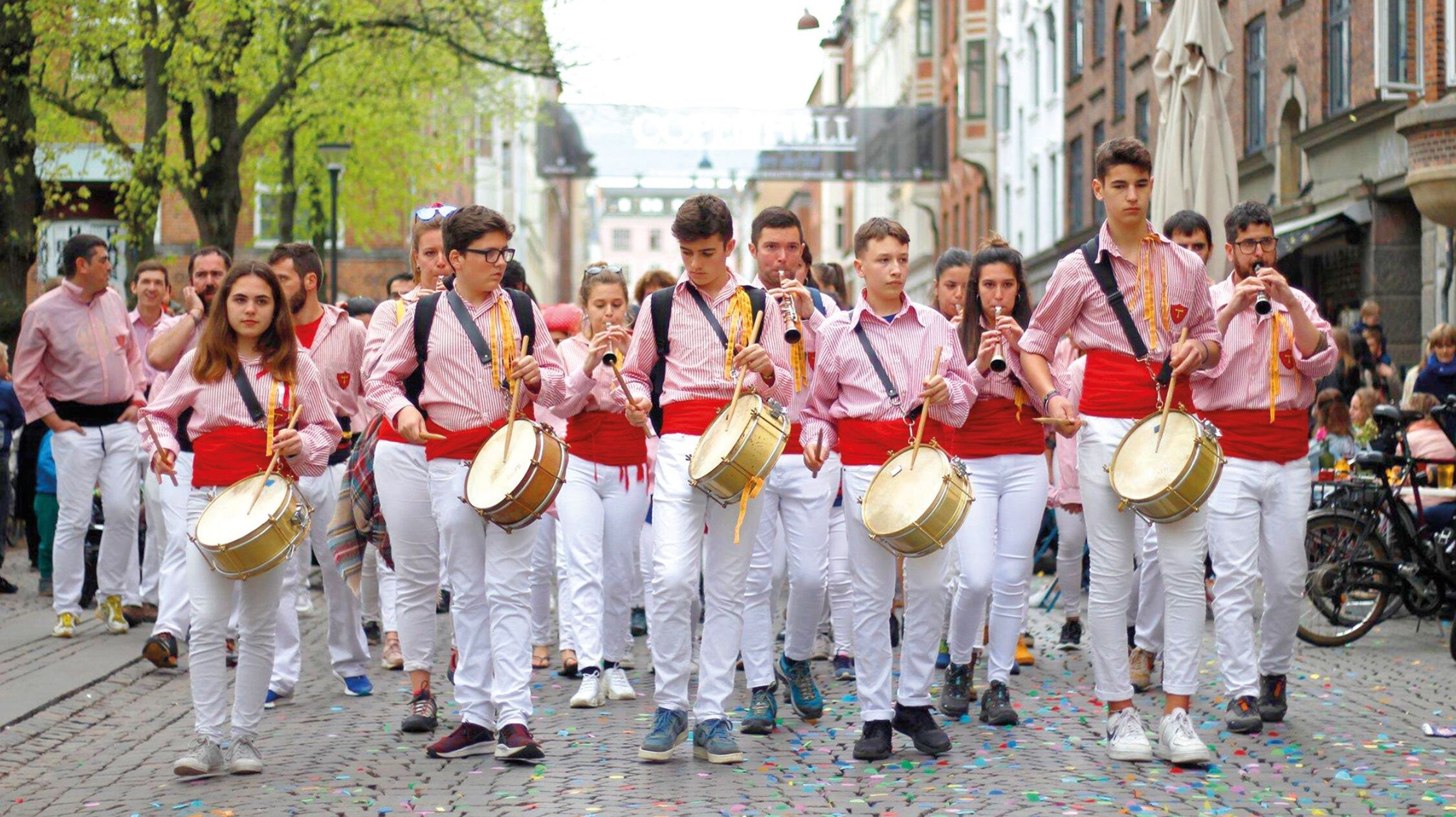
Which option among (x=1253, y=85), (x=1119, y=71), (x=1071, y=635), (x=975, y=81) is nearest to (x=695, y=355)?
(x=1071, y=635)

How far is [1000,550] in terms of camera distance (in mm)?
8062

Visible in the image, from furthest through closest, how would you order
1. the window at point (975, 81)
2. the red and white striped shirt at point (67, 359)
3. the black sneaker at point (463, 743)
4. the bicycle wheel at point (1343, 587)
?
Result: the window at point (975, 81) → the red and white striped shirt at point (67, 359) → the bicycle wheel at point (1343, 587) → the black sneaker at point (463, 743)

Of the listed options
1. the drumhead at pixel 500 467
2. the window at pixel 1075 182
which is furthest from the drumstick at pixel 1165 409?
the window at pixel 1075 182

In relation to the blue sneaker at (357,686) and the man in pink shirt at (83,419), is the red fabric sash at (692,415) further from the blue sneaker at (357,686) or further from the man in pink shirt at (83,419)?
the man in pink shirt at (83,419)

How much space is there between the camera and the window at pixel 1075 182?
1619 inches

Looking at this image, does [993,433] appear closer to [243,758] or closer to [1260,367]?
[1260,367]

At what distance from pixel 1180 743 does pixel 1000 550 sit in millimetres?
1403

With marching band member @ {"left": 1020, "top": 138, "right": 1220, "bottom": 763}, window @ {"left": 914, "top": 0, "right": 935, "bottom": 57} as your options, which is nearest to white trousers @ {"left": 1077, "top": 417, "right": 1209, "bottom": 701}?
marching band member @ {"left": 1020, "top": 138, "right": 1220, "bottom": 763}

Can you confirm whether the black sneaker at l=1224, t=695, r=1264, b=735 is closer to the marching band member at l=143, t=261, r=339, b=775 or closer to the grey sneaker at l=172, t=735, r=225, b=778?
the marching band member at l=143, t=261, r=339, b=775

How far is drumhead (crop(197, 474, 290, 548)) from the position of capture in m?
6.80

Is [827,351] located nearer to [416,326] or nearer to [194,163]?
[416,326]

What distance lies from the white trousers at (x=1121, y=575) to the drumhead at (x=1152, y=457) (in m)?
0.12

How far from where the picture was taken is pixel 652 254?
180375 millimetres

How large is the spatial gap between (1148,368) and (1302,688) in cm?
268
